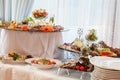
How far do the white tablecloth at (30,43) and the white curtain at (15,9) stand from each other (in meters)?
0.89

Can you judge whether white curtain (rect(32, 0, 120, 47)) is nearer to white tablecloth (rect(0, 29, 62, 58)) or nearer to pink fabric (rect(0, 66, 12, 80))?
white tablecloth (rect(0, 29, 62, 58))

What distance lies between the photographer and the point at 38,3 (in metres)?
2.65

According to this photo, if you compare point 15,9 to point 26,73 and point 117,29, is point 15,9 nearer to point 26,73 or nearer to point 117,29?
point 117,29

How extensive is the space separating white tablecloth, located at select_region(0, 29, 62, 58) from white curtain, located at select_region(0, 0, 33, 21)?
89cm

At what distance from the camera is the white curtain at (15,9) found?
2.54 m

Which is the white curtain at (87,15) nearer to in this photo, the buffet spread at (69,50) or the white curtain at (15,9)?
the white curtain at (15,9)

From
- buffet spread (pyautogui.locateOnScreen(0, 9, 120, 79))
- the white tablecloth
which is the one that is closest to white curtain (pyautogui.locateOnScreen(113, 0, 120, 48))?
buffet spread (pyautogui.locateOnScreen(0, 9, 120, 79))

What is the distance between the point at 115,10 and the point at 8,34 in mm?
1167

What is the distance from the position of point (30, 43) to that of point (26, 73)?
0.39 metres

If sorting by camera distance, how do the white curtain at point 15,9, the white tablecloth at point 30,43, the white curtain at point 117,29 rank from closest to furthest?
the white tablecloth at point 30,43 → the white curtain at point 117,29 → the white curtain at point 15,9

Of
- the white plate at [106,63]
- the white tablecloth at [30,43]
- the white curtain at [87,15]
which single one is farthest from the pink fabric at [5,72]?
the white curtain at [87,15]

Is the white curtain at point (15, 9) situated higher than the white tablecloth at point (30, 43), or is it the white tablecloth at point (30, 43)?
the white curtain at point (15, 9)

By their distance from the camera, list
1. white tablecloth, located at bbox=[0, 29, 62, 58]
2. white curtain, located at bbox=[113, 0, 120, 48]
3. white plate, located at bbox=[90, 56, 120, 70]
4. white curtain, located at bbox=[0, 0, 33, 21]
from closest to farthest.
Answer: white plate, located at bbox=[90, 56, 120, 70] → white tablecloth, located at bbox=[0, 29, 62, 58] → white curtain, located at bbox=[113, 0, 120, 48] → white curtain, located at bbox=[0, 0, 33, 21]

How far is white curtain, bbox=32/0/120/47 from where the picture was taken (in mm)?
2340
